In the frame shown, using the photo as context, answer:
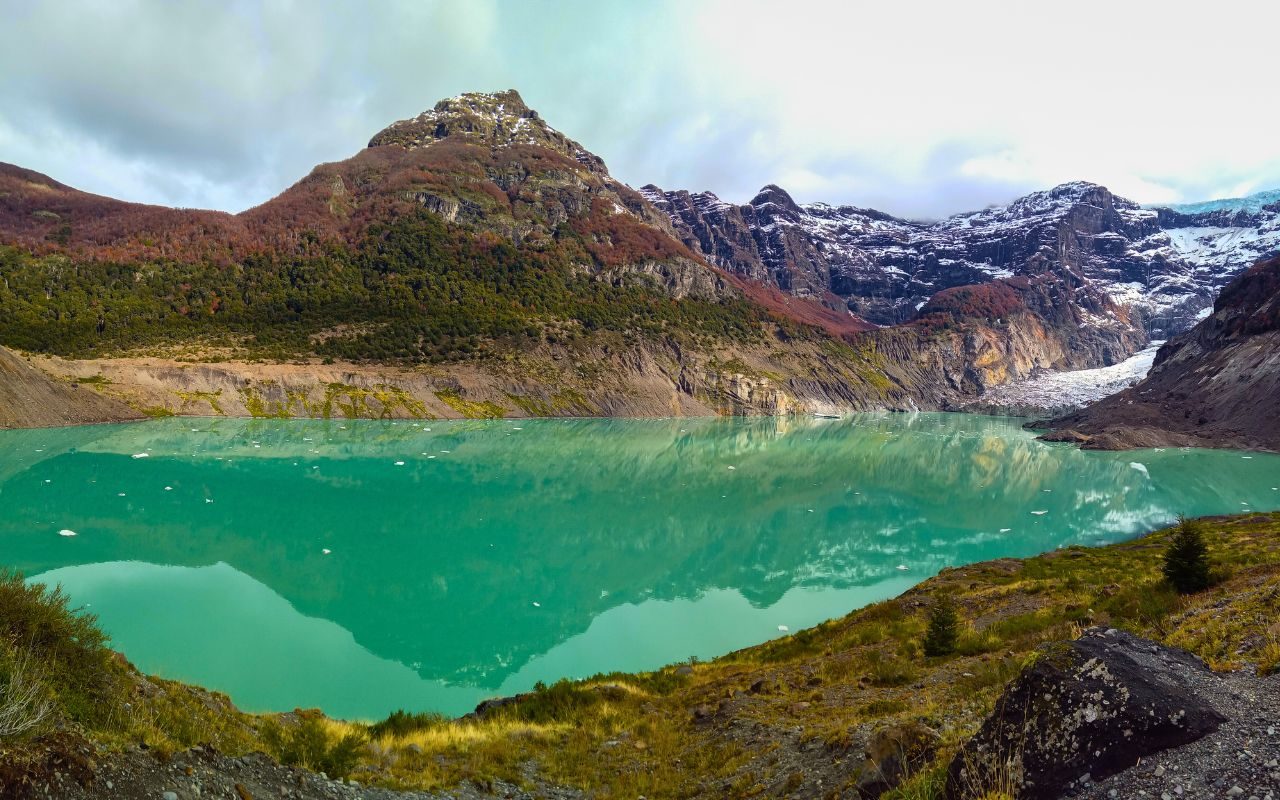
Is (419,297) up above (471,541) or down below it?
above

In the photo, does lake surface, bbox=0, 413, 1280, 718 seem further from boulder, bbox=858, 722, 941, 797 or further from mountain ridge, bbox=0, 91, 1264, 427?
mountain ridge, bbox=0, 91, 1264, 427

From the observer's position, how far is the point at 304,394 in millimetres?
88938

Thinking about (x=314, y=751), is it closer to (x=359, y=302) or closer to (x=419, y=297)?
(x=359, y=302)

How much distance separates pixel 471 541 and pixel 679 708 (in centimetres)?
1955

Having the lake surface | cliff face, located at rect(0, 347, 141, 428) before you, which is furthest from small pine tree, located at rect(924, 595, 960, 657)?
cliff face, located at rect(0, 347, 141, 428)

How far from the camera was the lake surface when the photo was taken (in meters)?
18.3

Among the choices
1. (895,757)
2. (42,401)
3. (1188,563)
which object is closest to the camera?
(895,757)

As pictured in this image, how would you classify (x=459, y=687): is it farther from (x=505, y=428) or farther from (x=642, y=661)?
(x=505, y=428)

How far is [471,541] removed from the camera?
30.2 meters

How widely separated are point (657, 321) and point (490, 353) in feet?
166

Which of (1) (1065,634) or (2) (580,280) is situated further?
(2) (580,280)

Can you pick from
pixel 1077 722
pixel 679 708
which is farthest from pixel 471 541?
pixel 1077 722

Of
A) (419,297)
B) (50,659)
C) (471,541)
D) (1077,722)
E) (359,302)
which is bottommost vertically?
(1077,722)

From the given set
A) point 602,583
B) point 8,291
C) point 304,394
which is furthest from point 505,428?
point 8,291
